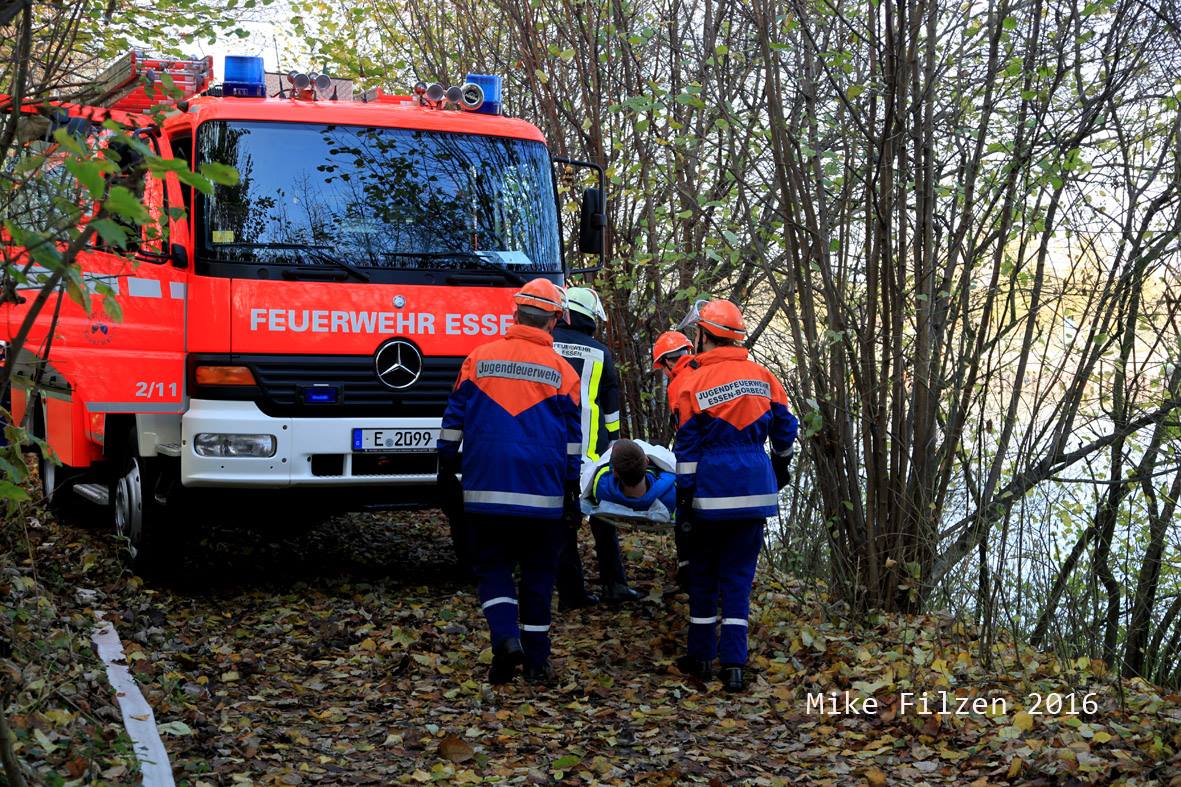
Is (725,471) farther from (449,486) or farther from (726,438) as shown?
(449,486)

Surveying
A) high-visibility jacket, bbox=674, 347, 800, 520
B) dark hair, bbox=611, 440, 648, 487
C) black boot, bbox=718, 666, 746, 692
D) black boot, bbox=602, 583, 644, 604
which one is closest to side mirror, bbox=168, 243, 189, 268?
dark hair, bbox=611, 440, 648, 487

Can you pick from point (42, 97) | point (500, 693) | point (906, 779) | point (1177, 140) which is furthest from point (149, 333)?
point (1177, 140)

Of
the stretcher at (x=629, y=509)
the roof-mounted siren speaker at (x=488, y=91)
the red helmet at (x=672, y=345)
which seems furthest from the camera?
the roof-mounted siren speaker at (x=488, y=91)

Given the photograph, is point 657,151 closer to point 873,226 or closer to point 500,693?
point 873,226

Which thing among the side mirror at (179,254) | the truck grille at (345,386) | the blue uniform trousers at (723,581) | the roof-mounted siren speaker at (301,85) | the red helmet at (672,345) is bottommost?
the blue uniform trousers at (723,581)

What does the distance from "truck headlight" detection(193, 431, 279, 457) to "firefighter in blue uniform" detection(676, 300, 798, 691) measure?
2.36 meters

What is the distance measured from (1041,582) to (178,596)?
507 cm

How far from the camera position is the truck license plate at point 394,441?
6918 millimetres

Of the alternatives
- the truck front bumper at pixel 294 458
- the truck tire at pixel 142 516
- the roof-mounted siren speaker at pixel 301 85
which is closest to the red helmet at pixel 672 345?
the truck front bumper at pixel 294 458

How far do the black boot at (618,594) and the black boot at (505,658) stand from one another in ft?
5.36

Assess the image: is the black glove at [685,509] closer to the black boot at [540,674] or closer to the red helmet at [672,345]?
the black boot at [540,674]

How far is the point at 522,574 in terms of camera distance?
591cm

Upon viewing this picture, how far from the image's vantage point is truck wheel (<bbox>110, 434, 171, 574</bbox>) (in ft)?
23.7

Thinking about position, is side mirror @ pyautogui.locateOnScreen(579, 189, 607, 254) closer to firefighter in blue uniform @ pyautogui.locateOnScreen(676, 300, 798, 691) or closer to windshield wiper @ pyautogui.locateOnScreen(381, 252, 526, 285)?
windshield wiper @ pyautogui.locateOnScreen(381, 252, 526, 285)
